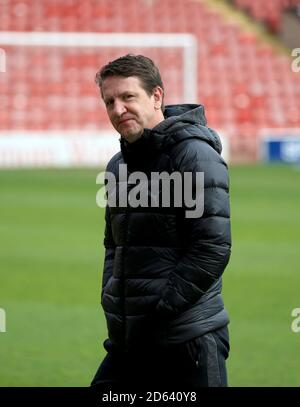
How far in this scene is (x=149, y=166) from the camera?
365 cm

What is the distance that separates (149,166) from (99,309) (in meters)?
4.86

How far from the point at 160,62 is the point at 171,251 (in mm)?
22810

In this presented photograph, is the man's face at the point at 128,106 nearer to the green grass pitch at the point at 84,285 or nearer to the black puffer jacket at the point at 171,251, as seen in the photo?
the black puffer jacket at the point at 171,251

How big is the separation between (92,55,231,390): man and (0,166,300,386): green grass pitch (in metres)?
2.45

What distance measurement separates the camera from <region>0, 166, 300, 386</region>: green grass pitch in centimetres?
659

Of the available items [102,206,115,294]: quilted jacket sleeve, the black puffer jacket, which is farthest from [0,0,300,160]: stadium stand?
the black puffer jacket

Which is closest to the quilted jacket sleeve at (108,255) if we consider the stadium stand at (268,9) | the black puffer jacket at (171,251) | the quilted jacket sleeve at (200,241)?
the black puffer jacket at (171,251)

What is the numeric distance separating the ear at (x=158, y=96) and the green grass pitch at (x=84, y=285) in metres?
2.72

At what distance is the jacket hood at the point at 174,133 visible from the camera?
3621 mm

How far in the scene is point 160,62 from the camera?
26156 millimetres

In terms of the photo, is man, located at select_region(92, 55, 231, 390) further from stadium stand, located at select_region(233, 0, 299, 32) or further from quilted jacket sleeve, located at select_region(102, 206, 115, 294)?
A: stadium stand, located at select_region(233, 0, 299, 32)

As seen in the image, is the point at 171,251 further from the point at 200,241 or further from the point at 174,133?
the point at 174,133
